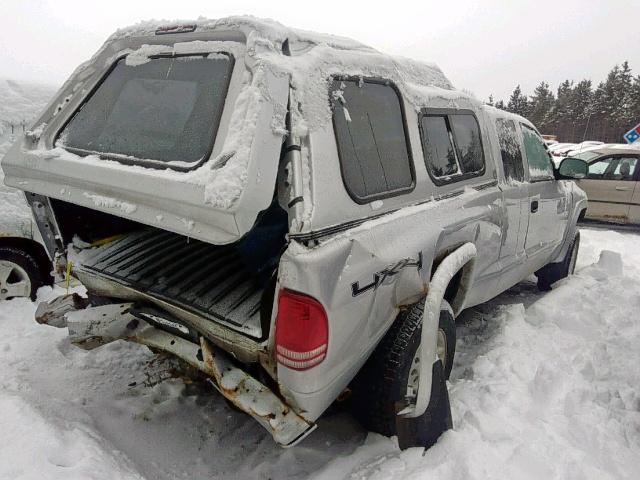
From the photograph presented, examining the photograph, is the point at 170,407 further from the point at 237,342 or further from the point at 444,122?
the point at 444,122

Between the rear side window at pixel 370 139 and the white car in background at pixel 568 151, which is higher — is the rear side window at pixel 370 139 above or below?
above

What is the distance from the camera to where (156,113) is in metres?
2.43

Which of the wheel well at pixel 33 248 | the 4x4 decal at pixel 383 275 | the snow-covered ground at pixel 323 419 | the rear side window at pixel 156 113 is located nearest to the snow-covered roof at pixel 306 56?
the rear side window at pixel 156 113

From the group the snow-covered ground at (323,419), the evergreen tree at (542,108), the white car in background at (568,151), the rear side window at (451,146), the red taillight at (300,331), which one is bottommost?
the evergreen tree at (542,108)

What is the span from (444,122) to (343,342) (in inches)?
69.0

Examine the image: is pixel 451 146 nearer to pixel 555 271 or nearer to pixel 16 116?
pixel 555 271

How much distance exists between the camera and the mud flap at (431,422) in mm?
2180

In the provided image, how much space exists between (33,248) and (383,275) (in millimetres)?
2997

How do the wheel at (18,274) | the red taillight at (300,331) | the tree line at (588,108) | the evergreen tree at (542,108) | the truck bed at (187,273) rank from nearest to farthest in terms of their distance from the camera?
the red taillight at (300,331)
the truck bed at (187,273)
the wheel at (18,274)
the tree line at (588,108)
the evergreen tree at (542,108)

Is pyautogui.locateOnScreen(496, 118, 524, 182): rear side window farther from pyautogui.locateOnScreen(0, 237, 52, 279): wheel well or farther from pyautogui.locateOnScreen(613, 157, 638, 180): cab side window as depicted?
pyautogui.locateOnScreen(613, 157, 638, 180): cab side window

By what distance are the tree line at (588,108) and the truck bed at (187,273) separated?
2042 inches

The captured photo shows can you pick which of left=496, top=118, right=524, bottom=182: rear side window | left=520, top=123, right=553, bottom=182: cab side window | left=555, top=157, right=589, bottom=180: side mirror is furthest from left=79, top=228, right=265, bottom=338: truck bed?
left=555, top=157, right=589, bottom=180: side mirror

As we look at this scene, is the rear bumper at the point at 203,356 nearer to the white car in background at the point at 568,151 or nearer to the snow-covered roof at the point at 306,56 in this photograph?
the snow-covered roof at the point at 306,56

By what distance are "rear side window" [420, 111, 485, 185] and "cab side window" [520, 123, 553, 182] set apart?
0.97 meters
